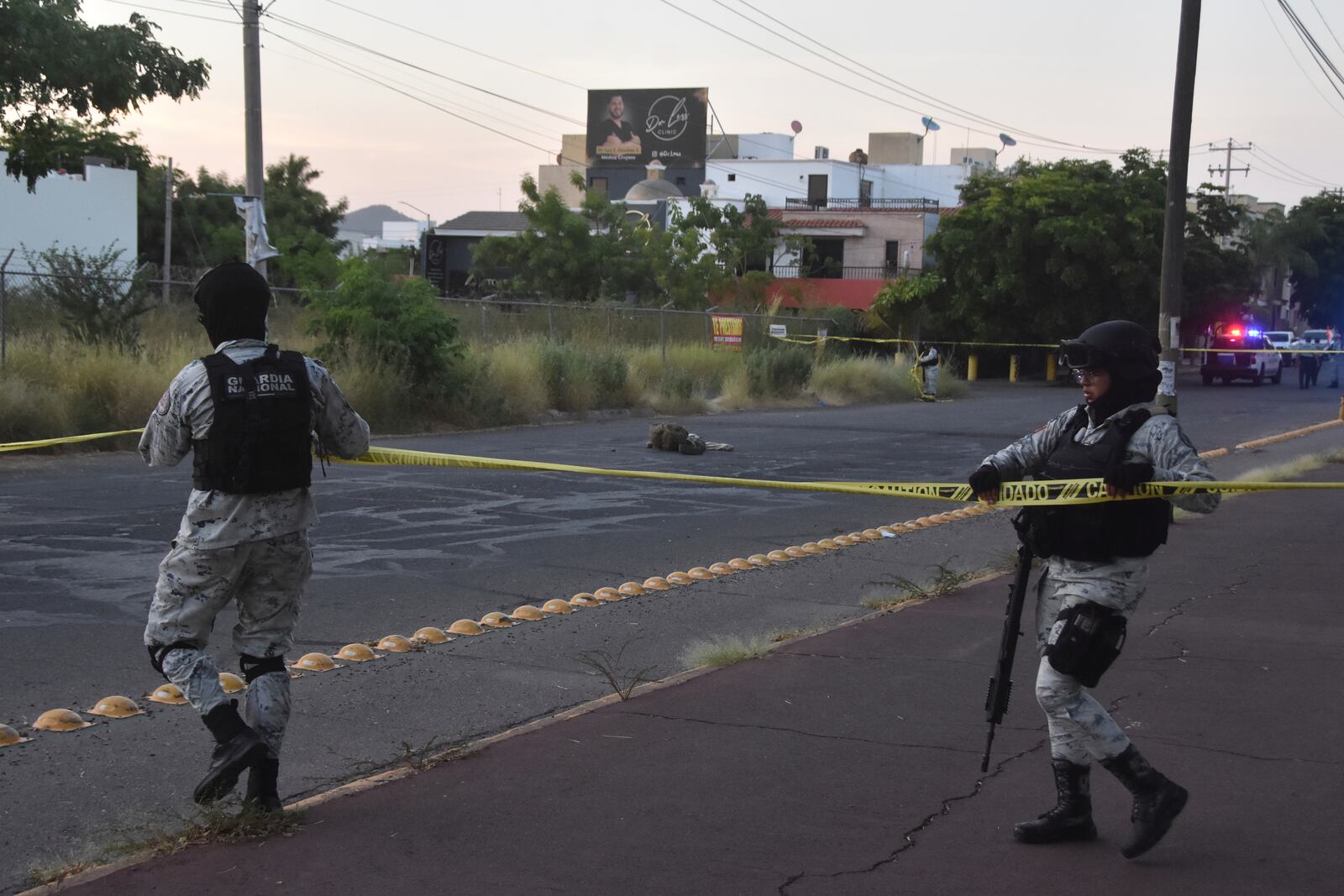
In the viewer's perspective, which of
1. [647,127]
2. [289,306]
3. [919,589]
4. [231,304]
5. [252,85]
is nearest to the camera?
[231,304]

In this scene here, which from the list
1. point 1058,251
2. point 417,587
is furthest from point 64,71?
point 1058,251

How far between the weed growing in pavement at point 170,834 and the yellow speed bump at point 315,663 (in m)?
2.12

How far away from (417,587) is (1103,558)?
554 cm

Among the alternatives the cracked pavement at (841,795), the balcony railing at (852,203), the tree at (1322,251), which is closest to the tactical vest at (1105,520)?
the cracked pavement at (841,795)

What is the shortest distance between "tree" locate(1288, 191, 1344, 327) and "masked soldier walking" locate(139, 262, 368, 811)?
78.5m

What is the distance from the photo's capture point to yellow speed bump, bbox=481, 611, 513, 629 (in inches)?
311

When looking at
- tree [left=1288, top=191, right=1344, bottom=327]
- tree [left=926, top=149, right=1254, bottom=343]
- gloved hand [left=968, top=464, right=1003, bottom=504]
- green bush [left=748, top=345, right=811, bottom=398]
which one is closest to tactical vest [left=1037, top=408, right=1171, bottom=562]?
gloved hand [left=968, top=464, right=1003, bottom=504]

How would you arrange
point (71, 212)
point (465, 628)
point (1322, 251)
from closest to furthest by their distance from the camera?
point (465, 628)
point (71, 212)
point (1322, 251)

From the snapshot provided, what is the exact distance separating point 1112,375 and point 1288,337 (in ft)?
180

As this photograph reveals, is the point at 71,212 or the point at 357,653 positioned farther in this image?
the point at 71,212

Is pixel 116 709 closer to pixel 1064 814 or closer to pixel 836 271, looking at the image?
pixel 1064 814

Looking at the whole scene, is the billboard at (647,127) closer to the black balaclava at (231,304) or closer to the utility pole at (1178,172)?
the utility pole at (1178,172)

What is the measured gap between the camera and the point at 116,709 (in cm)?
589

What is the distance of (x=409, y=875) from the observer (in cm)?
414
